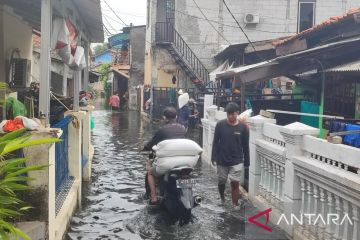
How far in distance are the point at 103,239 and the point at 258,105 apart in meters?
8.01

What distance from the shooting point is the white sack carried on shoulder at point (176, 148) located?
6.34m

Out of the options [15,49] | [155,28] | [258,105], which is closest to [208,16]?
[155,28]

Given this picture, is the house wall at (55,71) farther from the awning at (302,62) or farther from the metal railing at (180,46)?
the awning at (302,62)

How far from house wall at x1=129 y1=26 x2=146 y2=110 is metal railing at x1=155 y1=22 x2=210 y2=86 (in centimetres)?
1036

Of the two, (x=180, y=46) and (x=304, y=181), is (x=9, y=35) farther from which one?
(x=180, y=46)

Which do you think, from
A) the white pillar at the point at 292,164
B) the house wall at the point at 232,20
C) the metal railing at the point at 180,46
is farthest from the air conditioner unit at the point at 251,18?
the white pillar at the point at 292,164

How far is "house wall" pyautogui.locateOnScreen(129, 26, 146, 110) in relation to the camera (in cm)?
3706

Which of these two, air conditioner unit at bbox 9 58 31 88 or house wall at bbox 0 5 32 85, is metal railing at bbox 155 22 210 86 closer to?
house wall at bbox 0 5 32 85

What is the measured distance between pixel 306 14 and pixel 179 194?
23.3 metres

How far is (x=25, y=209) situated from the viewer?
4328 mm

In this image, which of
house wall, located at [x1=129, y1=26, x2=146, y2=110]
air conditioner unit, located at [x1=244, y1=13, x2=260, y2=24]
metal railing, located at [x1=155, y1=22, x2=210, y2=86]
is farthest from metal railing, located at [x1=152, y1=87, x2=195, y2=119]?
house wall, located at [x1=129, y1=26, x2=146, y2=110]

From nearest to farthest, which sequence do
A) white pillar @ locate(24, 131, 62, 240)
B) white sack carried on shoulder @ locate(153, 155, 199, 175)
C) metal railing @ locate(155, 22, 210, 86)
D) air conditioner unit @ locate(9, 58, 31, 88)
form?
white pillar @ locate(24, 131, 62, 240)
white sack carried on shoulder @ locate(153, 155, 199, 175)
air conditioner unit @ locate(9, 58, 31, 88)
metal railing @ locate(155, 22, 210, 86)

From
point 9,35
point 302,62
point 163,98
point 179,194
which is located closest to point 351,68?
point 302,62

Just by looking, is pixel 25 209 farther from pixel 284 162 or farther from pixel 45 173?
pixel 284 162
